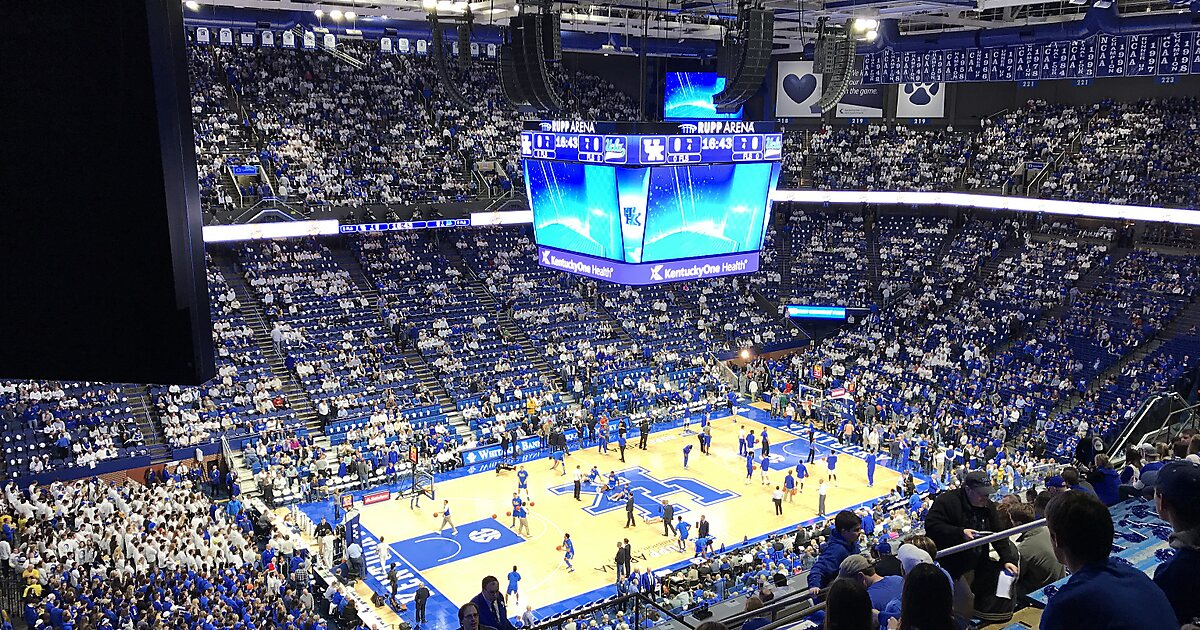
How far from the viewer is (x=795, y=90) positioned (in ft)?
147

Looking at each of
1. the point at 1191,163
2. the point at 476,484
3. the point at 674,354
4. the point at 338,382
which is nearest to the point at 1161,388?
the point at 1191,163

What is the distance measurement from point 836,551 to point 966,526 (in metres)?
0.95

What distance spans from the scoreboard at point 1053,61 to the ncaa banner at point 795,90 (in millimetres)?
14001

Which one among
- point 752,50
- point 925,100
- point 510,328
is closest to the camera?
point 752,50

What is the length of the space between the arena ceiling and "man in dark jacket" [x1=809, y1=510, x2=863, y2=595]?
19.4 meters

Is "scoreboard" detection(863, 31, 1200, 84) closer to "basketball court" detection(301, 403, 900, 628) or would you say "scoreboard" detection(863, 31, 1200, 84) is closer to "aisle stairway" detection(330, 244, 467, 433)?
"basketball court" detection(301, 403, 900, 628)

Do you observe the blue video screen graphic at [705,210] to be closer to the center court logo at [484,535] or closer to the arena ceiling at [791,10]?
the arena ceiling at [791,10]

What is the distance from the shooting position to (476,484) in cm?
2617

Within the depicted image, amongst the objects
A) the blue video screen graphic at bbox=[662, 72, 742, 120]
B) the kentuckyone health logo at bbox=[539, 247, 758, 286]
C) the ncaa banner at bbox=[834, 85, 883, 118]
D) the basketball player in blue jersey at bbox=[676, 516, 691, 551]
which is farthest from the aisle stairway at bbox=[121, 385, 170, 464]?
the ncaa banner at bbox=[834, 85, 883, 118]

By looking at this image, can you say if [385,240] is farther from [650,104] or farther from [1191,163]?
[1191,163]

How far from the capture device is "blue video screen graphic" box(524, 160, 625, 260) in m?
20.2

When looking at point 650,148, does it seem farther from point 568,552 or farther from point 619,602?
point 619,602

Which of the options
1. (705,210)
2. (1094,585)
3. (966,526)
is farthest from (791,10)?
(1094,585)

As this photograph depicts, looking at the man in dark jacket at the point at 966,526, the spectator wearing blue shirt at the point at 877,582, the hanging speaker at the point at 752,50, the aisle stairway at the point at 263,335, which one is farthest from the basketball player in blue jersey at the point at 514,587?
the spectator wearing blue shirt at the point at 877,582
